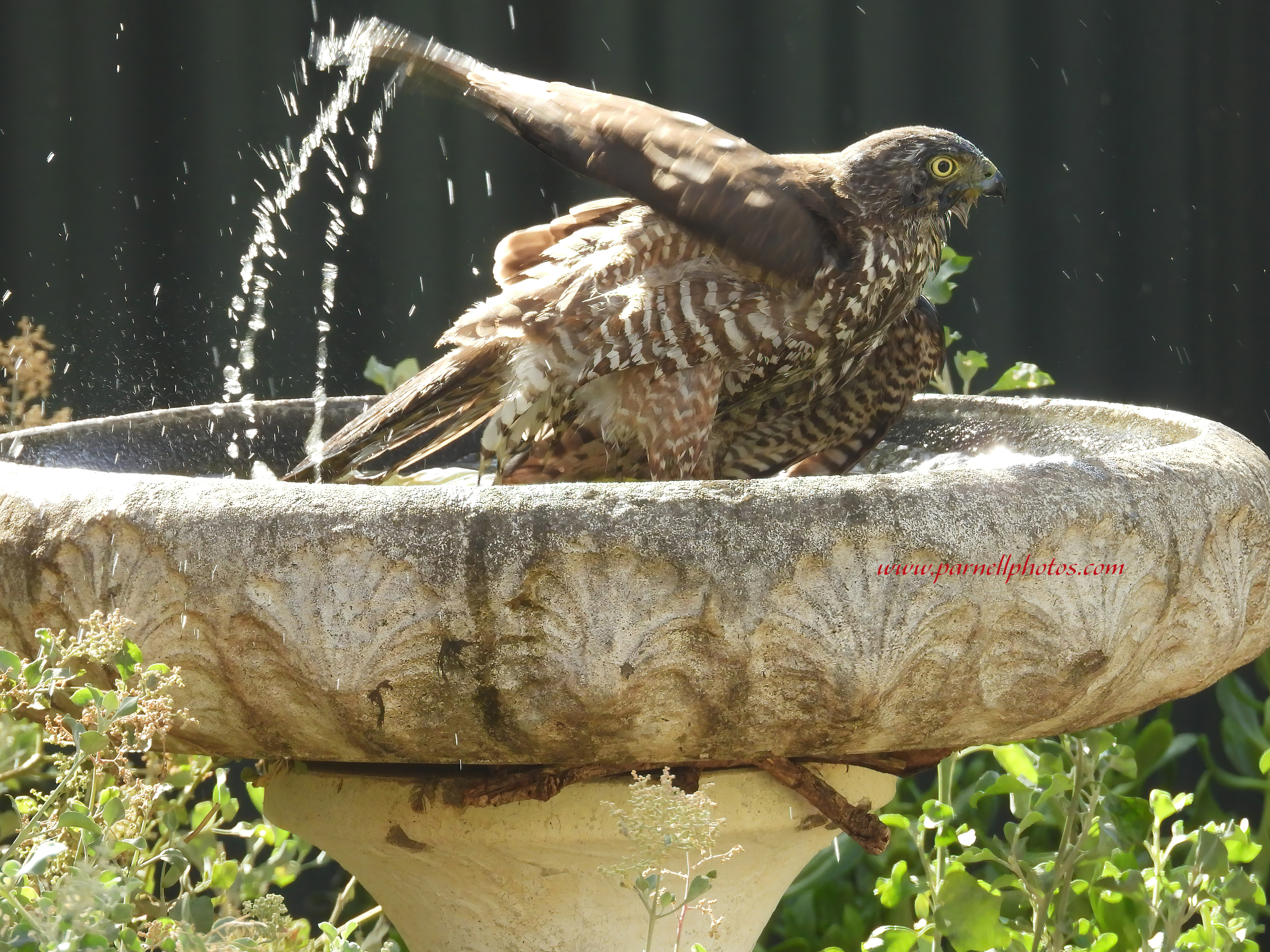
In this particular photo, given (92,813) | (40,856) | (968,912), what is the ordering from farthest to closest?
(968,912), (92,813), (40,856)

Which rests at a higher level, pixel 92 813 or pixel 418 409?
pixel 418 409

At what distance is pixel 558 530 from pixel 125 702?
12.7 inches

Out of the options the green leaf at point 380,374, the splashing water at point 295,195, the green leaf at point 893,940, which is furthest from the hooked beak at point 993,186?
the splashing water at point 295,195

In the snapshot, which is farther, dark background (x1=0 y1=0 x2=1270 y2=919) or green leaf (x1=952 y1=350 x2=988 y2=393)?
dark background (x1=0 y1=0 x2=1270 y2=919)

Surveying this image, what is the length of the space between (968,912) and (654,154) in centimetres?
96

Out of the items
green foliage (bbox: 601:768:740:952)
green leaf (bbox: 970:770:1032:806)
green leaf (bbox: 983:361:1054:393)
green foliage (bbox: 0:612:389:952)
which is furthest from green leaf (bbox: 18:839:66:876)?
green leaf (bbox: 983:361:1054:393)

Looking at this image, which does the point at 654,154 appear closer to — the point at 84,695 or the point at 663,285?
the point at 663,285

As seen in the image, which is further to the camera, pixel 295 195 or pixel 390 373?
pixel 295 195

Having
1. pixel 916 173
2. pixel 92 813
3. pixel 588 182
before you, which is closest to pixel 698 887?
pixel 92 813

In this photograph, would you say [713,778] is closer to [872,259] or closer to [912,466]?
[872,259]

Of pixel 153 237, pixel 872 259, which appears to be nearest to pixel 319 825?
pixel 872 259

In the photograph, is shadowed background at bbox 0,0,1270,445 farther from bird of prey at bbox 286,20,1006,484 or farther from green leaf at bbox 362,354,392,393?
bird of prey at bbox 286,20,1006,484

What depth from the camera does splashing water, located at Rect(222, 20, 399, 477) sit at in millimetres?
2898

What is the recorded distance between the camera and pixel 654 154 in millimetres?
1466
